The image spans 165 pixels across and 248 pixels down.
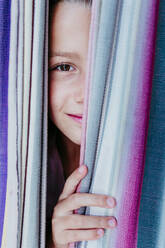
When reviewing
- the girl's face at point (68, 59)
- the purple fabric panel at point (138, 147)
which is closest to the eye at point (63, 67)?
the girl's face at point (68, 59)

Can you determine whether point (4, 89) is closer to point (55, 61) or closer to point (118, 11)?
point (55, 61)

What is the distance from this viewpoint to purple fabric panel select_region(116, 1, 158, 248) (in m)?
0.53

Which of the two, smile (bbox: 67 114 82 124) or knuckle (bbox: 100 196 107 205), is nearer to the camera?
knuckle (bbox: 100 196 107 205)

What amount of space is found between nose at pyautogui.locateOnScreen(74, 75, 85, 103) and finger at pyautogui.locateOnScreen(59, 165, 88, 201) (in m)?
0.16

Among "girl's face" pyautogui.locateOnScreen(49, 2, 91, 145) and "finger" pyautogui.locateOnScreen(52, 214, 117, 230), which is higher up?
"girl's face" pyautogui.locateOnScreen(49, 2, 91, 145)

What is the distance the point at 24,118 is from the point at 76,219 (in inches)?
9.0

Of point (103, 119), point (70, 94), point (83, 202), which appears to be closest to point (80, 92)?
point (70, 94)

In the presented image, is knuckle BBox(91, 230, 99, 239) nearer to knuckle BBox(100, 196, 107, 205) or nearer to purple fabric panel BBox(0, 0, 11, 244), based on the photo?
knuckle BBox(100, 196, 107, 205)

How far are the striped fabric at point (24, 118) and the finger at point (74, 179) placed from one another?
2.2 inches

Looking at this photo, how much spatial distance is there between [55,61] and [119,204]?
332mm

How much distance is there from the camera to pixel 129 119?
551 mm

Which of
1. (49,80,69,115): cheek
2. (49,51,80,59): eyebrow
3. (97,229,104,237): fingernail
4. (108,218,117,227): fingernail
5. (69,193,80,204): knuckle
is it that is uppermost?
(49,51,80,59): eyebrow

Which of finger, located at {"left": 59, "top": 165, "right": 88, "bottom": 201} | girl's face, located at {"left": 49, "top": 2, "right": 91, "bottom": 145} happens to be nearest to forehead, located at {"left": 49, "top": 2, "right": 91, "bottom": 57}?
girl's face, located at {"left": 49, "top": 2, "right": 91, "bottom": 145}

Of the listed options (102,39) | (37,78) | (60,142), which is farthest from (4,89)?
(60,142)
